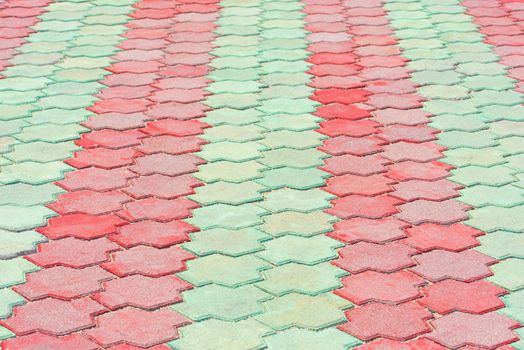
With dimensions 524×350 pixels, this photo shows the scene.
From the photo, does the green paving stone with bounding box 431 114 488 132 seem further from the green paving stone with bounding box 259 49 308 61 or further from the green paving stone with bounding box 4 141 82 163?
the green paving stone with bounding box 4 141 82 163

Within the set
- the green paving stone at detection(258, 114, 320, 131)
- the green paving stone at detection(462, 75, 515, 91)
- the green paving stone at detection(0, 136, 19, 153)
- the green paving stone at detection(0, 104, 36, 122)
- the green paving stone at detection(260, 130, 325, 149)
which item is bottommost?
the green paving stone at detection(462, 75, 515, 91)

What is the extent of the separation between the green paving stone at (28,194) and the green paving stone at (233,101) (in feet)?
4.94

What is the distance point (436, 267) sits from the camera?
14.4 ft

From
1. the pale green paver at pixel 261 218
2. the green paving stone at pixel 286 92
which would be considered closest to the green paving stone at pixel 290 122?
the pale green paver at pixel 261 218

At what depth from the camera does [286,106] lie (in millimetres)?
6355

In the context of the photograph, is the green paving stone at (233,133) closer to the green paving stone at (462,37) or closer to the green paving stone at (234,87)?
the green paving stone at (234,87)

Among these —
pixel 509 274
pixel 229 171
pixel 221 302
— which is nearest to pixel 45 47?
pixel 229 171

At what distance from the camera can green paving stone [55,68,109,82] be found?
22.1ft

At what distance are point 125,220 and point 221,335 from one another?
3.64ft

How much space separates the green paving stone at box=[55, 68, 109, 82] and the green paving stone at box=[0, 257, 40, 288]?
2.56m

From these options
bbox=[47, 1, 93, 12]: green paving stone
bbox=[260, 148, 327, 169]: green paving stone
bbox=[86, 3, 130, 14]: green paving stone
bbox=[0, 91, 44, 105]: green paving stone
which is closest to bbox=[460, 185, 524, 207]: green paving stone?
bbox=[260, 148, 327, 169]: green paving stone

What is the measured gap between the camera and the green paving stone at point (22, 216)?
4.67 metres

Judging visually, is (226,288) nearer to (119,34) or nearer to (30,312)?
(30,312)

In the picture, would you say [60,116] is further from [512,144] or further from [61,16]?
[512,144]
